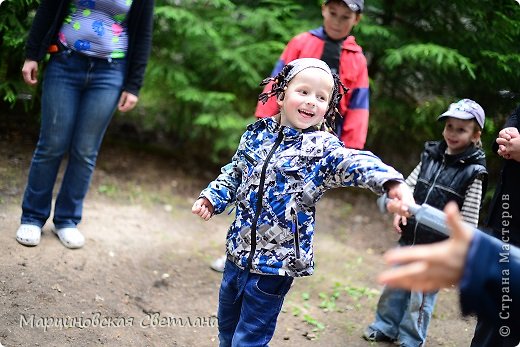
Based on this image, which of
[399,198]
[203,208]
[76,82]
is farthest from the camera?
[76,82]

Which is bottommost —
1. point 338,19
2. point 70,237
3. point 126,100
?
point 70,237

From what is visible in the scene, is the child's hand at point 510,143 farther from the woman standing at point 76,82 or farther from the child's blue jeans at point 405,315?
the woman standing at point 76,82

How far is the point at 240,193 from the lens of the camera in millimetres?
2578

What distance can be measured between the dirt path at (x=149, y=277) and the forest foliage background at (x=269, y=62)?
2.60ft

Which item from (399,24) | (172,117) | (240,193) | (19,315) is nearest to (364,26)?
(399,24)

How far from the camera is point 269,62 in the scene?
5746mm

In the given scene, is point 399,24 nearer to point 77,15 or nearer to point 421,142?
point 421,142

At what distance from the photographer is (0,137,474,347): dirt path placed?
129 inches

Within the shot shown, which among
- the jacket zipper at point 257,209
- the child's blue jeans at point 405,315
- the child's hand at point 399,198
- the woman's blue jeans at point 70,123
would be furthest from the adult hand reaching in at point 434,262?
the woman's blue jeans at point 70,123

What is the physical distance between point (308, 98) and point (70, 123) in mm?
2052

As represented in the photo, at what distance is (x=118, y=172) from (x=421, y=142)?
133 inches

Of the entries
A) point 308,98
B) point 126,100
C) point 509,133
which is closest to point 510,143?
point 509,133

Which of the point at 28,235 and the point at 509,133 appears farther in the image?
the point at 28,235

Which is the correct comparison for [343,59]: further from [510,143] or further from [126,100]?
[126,100]
